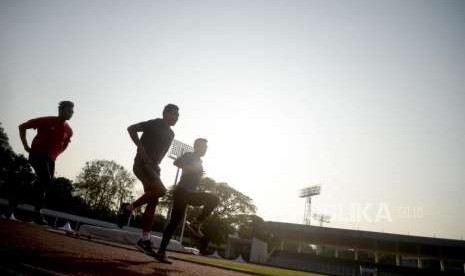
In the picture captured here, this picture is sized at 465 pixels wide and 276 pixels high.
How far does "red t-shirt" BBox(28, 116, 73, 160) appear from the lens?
4941 millimetres

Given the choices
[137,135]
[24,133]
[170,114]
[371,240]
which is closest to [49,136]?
[24,133]

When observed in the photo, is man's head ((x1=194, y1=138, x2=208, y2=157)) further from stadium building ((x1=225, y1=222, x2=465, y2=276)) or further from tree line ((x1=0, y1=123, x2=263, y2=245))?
tree line ((x1=0, y1=123, x2=263, y2=245))

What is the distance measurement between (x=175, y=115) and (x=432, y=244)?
148ft

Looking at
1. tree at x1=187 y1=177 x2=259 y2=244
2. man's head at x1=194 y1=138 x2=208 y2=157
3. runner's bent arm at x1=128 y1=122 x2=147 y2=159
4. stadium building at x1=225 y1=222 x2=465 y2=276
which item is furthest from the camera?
tree at x1=187 y1=177 x2=259 y2=244

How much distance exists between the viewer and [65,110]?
17.0ft

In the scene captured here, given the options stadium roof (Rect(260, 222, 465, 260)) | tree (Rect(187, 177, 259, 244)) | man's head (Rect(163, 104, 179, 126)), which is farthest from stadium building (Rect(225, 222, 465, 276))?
man's head (Rect(163, 104, 179, 126))

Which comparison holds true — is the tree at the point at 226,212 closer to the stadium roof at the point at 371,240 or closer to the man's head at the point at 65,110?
the stadium roof at the point at 371,240

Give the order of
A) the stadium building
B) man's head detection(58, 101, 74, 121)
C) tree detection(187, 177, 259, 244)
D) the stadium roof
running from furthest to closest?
1. tree detection(187, 177, 259, 244)
2. the stadium building
3. the stadium roof
4. man's head detection(58, 101, 74, 121)

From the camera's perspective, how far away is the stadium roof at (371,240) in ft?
125

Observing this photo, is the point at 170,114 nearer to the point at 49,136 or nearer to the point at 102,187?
the point at 49,136

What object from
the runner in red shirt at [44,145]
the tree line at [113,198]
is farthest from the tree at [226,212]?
the runner in red shirt at [44,145]

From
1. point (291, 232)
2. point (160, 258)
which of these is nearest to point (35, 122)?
point (160, 258)

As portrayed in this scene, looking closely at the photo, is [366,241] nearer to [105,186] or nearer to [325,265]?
[325,265]

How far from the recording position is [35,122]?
16.5 ft
